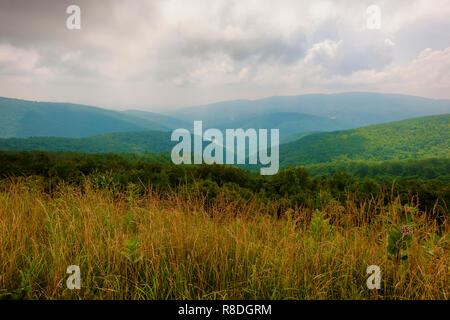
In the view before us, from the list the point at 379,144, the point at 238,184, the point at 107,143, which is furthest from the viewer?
the point at 107,143

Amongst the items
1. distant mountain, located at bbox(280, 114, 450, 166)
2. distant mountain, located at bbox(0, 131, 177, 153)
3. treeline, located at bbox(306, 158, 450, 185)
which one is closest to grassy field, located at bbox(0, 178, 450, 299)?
treeline, located at bbox(306, 158, 450, 185)

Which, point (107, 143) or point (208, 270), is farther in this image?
point (107, 143)

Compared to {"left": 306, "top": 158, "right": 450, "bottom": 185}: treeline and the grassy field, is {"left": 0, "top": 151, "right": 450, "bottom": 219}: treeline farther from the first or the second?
{"left": 306, "top": 158, "right": 450, "bottom": 185}: treeline

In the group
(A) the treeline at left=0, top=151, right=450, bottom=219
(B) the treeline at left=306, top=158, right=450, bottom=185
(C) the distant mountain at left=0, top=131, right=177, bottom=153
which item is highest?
(C) the distant mountain at left=0, top=131, right=177, bottom=153

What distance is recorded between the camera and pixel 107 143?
516 feet

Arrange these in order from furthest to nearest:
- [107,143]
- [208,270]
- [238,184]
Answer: [107,143] → [238,184] → [208,270]

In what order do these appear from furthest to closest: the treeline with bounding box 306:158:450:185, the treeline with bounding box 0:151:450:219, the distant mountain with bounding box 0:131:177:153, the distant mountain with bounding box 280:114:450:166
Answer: the distant mountain with bounding box 0:131:177:153 → the distant mountain with bounding box 280:114:450:166 → the treeline with bounding box 306:158:450:185 → the treeline with bounding box 0:151:450:219

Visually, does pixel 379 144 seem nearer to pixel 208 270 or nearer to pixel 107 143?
pixel 208 270

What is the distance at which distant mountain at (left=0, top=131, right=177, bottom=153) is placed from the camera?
118125 mm

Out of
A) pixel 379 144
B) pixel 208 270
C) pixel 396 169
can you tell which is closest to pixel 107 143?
pixel 396 169

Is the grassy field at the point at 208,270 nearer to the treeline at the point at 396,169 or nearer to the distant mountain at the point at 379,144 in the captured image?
the treeline at the point at 396,169

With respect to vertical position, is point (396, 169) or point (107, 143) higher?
point (107, 143)

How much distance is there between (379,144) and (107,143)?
16663 cm

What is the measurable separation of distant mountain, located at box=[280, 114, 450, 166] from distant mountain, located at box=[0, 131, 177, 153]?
8652cm
